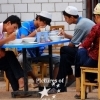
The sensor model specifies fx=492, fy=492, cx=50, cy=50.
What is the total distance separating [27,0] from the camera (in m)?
9.73

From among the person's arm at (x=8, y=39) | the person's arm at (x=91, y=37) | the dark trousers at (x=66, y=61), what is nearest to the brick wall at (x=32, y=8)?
the dark trousers at (x=66, y=61)

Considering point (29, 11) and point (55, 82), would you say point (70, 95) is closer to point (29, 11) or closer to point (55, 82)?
point (55, 82)

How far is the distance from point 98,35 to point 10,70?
5.11ft

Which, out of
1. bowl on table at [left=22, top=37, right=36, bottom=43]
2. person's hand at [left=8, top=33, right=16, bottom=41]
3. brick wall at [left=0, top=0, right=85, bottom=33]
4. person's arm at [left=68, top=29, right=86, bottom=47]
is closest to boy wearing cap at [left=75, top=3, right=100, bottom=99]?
person's arm at [left=68, top=29, right=86, bottom=47]

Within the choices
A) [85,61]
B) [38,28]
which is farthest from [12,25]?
[85,61]

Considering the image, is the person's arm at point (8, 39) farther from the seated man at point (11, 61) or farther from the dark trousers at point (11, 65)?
the dark trousers at point (11, 65)

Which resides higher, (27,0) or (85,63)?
(27,0)

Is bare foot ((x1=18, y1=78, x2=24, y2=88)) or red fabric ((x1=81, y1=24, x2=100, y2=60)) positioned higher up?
red fabric ((x1=81, y1=24, x2=100, y2=60))

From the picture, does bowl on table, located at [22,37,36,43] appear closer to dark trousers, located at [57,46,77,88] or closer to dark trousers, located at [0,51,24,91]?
dark trousers, located at [0,51,24,91]

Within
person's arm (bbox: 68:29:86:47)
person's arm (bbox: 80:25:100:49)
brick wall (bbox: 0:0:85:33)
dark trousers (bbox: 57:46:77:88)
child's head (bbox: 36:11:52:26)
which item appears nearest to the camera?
person's arm (bbox: 80:25:100:49)

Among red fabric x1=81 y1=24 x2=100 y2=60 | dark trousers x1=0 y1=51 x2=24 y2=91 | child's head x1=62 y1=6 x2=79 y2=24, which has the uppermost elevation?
child's head x1=62 y1=6 x2=79 y2=24

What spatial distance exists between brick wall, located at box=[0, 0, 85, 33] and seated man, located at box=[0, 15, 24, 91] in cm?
233

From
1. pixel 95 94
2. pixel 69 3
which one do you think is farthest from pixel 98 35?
pixel 69 3

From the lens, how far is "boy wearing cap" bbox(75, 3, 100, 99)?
22.6 feet
